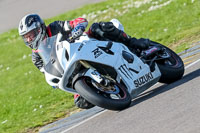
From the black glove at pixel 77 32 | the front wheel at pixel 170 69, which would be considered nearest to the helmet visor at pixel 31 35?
the black glove at pixel 77 32

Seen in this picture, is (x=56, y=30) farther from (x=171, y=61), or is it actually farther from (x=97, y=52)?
(x=171, y=61)

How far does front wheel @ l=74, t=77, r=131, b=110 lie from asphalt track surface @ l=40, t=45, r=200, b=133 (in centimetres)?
16

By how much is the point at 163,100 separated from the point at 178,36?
594cm

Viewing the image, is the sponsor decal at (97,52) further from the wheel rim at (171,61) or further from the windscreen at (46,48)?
the wheel rim at (171,61)

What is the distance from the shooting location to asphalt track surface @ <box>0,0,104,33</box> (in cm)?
2202

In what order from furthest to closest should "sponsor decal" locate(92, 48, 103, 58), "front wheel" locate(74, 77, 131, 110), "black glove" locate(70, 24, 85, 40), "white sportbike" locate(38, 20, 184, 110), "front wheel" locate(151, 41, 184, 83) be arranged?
"front wheel" locate(151, 41, 184, 83) < "black glove" locate(70, 24, 85, 40) < "sponsor decal" locate(92, 48, 103, 58) < "white sportbike" locate(38, 20, 184, 110) < "front wheel" locate(74, 77, 131, 110)

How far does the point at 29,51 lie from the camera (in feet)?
60.4

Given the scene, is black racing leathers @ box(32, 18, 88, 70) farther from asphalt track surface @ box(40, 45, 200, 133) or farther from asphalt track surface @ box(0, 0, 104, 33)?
asphalt track surface @ box(0, 0, 104, 33)

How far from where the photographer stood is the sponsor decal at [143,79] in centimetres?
735

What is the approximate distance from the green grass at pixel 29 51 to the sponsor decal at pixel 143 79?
1.98m

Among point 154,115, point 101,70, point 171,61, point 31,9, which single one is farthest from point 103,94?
point 31,9

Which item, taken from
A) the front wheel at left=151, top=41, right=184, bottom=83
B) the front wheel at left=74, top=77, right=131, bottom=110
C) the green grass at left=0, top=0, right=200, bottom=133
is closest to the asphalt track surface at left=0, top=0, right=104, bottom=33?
the green grass at left=0, top=0, right=200, bottom=133

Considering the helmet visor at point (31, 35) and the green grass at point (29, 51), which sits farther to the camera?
the green grass at point (29, 51)

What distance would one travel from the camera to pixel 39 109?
995 cm
